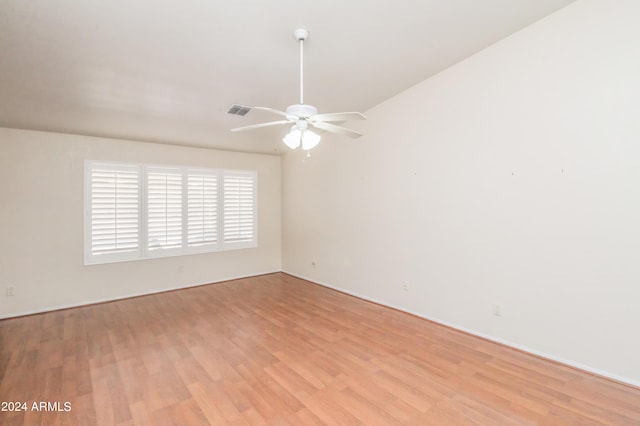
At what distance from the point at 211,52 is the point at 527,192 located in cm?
342

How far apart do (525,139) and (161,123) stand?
15.1ft

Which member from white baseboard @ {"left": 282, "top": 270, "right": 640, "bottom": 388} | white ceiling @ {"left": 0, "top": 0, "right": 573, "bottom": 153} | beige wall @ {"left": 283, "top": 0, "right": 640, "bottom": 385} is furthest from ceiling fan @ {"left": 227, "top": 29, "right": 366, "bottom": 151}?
white baseboard @ {"left": 282, "top": 270, "right": 640, "bottom": 388}

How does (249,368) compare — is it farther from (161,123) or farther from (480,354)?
(161,123)

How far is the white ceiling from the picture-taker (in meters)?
2.41

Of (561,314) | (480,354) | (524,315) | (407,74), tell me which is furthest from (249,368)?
(407,74)

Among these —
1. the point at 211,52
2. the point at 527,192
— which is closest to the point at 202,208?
the point at 211,52

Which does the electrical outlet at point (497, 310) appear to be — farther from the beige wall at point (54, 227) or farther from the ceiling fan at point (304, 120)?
the beige wall at point (54, 227)

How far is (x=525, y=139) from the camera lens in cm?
306

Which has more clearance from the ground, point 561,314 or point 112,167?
point 112,167

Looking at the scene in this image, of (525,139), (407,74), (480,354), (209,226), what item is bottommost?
(480,354)

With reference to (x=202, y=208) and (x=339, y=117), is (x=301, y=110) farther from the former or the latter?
(x=202, y=208)

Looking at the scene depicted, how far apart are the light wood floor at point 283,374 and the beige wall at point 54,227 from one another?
1.70 feet

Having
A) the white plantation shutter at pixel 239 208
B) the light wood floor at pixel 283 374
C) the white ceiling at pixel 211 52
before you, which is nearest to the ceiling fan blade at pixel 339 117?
the white ceiling at pixel 211 52

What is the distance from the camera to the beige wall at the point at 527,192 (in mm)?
2555
